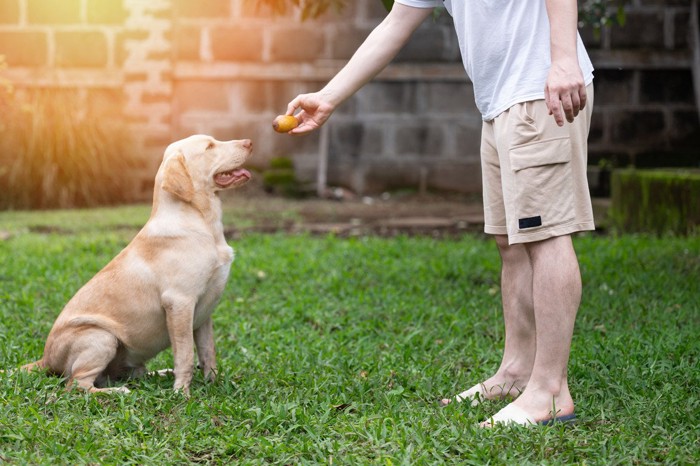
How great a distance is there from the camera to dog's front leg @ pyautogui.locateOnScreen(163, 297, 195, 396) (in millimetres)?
3590

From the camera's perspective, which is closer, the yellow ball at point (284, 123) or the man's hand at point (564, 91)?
the man's hand at point (564, 91)

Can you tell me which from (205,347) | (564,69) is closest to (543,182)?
(564,69)

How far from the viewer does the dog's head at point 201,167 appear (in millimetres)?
3666

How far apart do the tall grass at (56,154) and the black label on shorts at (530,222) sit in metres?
8.76

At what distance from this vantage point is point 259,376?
3971mm

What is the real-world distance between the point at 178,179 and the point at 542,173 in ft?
4.80

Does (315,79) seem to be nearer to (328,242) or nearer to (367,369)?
(328,242)

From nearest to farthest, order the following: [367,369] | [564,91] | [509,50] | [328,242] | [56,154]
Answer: [564,91]
[509,50]
[367,369]
[328,242]
[56,154]

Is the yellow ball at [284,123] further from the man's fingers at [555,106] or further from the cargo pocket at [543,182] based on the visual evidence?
the man's fingers at [555,106]

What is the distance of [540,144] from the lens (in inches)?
119

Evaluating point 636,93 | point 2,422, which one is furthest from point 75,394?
point 636,93

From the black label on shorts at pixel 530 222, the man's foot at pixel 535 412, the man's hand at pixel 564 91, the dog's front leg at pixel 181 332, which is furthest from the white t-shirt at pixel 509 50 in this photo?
the dog's front leg at pixel 181 332

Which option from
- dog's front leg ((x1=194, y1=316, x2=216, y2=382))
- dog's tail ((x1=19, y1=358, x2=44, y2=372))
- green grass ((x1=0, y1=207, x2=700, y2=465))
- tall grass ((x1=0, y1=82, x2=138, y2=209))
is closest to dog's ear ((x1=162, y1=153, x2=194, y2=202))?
dog's front leg ((x1=194, y1=316, x2=216, y2=382))

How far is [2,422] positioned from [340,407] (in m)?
1.23
